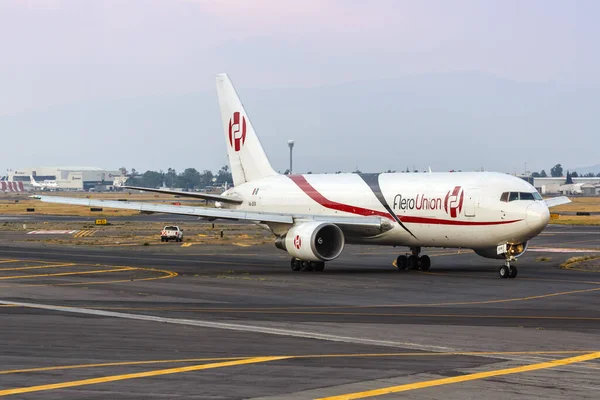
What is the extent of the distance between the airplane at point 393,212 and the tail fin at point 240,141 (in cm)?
155

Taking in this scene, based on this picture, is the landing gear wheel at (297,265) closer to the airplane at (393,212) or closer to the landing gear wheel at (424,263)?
the airplane at (393,212)

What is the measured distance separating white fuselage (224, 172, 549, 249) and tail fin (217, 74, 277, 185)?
3640mm

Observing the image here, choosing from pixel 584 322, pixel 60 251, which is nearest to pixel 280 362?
pixel 584 322

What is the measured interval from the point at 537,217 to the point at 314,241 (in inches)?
423

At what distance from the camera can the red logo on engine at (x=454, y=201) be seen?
147ft

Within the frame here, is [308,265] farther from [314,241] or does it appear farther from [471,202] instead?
[471,202]

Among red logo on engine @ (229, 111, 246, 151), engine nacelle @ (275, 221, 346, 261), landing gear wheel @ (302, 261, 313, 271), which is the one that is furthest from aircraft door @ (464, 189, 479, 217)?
red logo on engine @ (229, 111, 246, 151)

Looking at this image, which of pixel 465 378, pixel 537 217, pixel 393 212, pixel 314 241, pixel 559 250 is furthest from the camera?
pixel 559 250

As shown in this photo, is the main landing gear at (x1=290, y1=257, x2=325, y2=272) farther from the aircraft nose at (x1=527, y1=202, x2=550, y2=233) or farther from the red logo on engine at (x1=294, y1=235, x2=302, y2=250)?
the aircraft nose at (x1=527, y1=202, x2=550, y2=233)

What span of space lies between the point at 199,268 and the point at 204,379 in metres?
32.2

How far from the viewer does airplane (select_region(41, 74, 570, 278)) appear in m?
43.7

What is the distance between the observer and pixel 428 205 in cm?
4594

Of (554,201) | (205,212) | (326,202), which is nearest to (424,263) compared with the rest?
(326,202)

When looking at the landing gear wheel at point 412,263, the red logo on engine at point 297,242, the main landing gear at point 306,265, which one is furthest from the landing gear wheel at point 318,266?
the landing gear wheel at point 412,263
